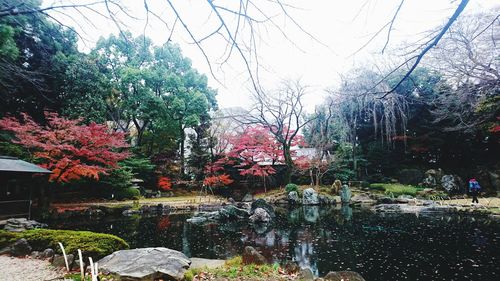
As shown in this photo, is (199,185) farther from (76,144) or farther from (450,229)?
(450,229)

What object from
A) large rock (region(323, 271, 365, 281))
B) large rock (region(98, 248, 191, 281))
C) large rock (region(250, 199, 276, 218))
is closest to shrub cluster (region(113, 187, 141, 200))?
large rock (region(250, 199, 276, 218))

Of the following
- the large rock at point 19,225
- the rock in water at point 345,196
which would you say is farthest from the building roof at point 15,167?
the rock in water at point 345,196

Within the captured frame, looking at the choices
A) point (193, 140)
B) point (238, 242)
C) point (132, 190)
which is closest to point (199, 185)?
point (193, 140)

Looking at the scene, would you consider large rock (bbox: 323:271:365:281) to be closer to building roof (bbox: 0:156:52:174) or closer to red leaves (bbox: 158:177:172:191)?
building roof (bbox: 0:156:52:174)

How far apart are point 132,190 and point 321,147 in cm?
→ 1311

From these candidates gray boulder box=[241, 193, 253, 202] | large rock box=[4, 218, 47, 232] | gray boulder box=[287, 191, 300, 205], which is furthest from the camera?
gray boulder box=[241, 193, 253, 202]

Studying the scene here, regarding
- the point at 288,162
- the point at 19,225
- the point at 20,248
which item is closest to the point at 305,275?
the point at 20,248

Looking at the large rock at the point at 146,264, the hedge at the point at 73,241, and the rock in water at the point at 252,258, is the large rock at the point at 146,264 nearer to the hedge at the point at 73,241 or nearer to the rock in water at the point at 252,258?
the hedge at the point at 73,241

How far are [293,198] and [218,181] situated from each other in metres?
5.60

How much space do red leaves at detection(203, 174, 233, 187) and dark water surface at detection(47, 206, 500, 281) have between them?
6831 mm

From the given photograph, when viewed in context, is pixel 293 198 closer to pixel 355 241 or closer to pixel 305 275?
pixel 355 241

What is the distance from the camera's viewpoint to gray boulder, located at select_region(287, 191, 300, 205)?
674 inches

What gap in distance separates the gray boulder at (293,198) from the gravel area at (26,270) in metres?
14.0

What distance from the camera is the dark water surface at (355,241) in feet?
17.1
